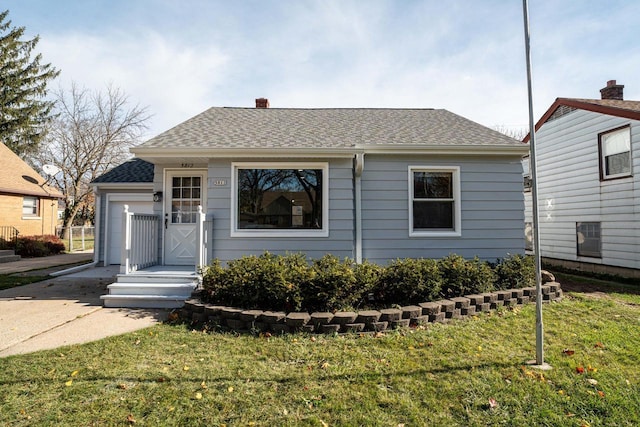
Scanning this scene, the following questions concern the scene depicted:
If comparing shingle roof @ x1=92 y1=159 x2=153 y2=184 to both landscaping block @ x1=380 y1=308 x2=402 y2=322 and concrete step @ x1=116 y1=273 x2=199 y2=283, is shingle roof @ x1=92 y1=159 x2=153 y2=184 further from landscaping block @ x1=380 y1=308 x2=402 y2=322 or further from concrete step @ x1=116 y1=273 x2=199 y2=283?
landscaping block @ x1=380 y1=308 x2=402 y2=322

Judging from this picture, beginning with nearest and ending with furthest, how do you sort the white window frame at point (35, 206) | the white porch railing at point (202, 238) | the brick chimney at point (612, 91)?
1. the white porch railing at point (202, 238)
2. the brick chimney at point (612, 91)
3. the white window frame at point (35, 206)

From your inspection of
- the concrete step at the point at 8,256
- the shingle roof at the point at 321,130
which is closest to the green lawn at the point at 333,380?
the shingle roof at the point at 321,130

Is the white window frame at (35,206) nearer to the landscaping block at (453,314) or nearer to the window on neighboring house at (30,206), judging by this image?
the window on neighboring house at (30,206)

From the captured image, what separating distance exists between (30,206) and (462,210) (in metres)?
19.5

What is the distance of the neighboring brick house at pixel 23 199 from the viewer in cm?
1415

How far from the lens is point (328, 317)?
4.16m

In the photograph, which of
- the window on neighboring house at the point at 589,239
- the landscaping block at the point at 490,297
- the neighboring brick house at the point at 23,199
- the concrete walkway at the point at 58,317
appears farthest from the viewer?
the neighboring brick house at the point at 23,199

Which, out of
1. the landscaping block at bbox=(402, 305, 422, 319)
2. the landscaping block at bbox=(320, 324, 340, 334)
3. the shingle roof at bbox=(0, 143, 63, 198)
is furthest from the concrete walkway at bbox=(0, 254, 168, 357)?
the shingle roof at bbox=(0, 143, 63, 198)

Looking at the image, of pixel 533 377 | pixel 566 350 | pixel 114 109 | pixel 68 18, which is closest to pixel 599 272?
pixel 566 350

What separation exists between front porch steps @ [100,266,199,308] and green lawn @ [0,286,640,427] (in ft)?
4.00

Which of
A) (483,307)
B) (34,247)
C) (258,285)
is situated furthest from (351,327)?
(34,247)

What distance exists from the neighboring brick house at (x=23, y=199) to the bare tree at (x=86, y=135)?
23.6ft

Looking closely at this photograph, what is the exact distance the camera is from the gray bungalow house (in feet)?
20.7

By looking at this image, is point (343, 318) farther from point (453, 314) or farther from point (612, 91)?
point (612, 91)
